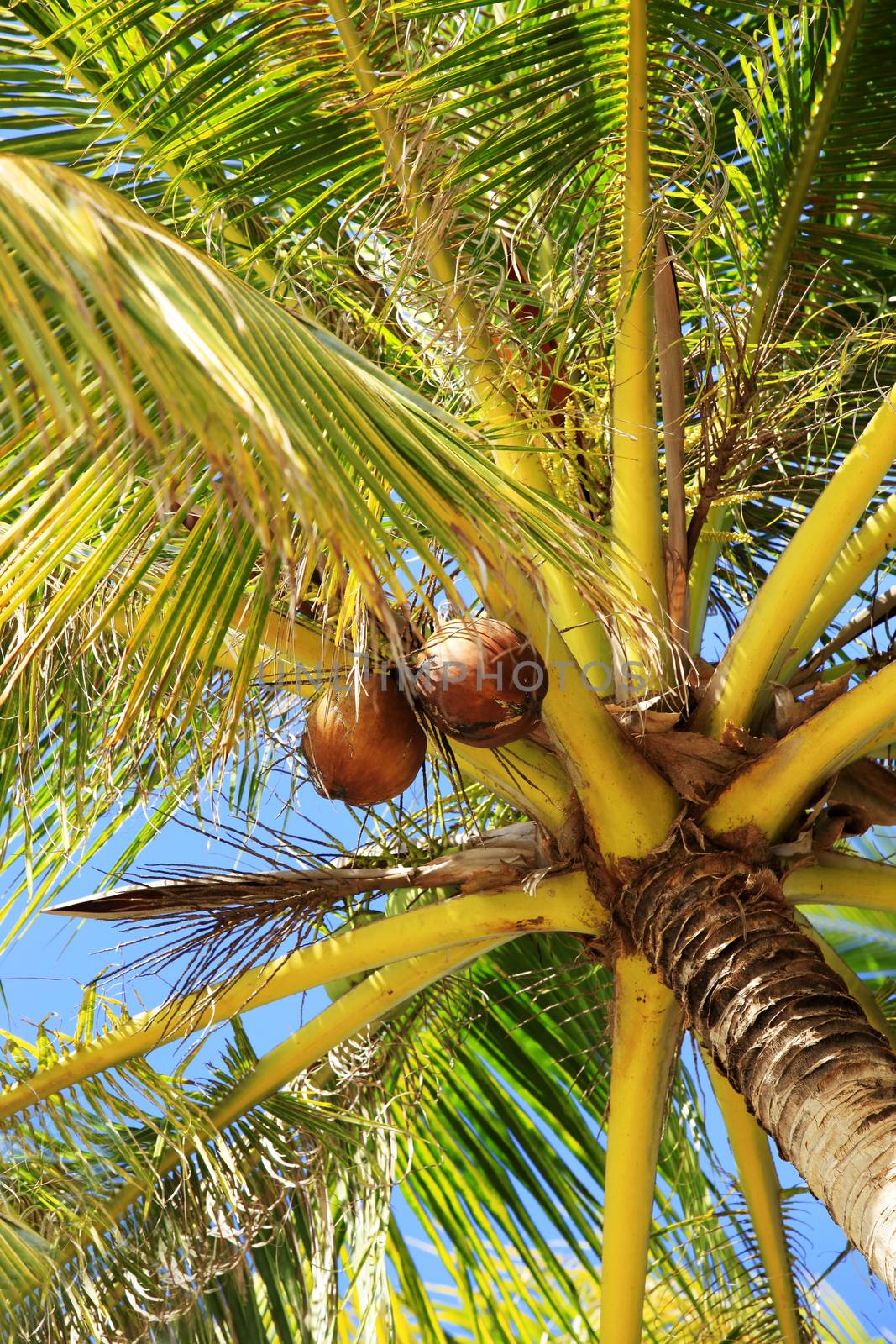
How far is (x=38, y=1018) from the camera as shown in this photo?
313 centimetres

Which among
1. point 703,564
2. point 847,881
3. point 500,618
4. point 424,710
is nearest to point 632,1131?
point 847,881

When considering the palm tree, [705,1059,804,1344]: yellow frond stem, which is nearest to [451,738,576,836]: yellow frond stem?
the palm tree

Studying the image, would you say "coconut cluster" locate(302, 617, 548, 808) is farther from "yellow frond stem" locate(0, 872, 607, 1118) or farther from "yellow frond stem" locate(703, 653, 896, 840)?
"yellow frond stem" locate(703, 653, 896, 840)

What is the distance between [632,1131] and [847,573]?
3.92ft

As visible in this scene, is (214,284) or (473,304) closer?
(214,284)

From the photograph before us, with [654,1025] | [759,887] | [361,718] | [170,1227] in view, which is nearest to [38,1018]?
[170,1227]

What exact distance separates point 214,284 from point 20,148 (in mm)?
1830

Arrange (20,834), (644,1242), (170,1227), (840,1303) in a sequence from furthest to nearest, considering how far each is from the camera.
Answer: (20,834)
(840,1303)
(170,1227)
(644,1242)

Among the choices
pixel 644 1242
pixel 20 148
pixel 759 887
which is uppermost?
pixel 20 148

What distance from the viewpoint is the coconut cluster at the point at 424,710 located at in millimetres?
2432

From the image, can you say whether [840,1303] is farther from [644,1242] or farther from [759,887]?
[759,887]

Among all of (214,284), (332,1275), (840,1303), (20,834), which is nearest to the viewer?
(214,284)

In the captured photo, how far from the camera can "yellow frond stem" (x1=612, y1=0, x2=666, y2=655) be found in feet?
8.92

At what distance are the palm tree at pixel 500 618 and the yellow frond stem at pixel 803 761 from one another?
0.5 inches
